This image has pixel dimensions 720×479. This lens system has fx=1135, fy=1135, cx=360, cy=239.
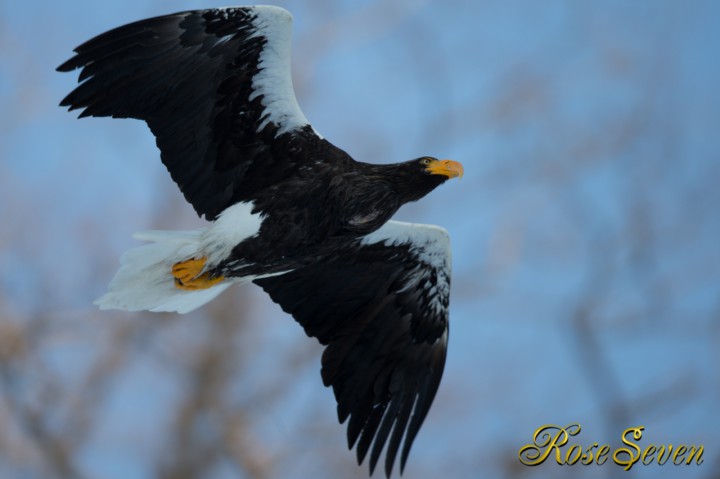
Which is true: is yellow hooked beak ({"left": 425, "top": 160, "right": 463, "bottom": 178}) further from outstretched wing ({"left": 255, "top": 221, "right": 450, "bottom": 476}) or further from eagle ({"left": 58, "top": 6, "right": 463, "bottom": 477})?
outstretched wing ({"left": 255, "top": 221, "right": 450, "bottom": 476})

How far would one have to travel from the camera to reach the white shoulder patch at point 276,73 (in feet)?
21.3

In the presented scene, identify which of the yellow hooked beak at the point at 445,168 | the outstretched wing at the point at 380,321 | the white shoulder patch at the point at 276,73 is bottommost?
the outstretched wing at the point at 380,321

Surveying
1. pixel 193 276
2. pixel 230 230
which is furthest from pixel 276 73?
pixel 193 276

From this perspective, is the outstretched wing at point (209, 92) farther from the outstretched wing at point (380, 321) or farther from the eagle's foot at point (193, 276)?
the outstretched wing at point (380, 321)

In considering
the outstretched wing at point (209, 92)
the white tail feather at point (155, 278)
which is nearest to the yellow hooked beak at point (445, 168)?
the outstretched wing at point (209, 92)

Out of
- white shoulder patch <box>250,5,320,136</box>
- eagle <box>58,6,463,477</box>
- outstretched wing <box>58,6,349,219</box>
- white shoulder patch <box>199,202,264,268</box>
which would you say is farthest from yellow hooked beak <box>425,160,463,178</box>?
white shoulder patch <box>199,202,264,268</box>

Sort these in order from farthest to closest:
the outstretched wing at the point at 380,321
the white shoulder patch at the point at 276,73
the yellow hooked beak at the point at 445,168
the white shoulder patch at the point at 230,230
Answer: the outstretched wing at the point at 380,321
the yellow hooked beak at the point at 445,168
the white shoulder patch at the point at 230,230
the white shoulder patch at the point at 276,73

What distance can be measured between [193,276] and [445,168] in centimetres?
167

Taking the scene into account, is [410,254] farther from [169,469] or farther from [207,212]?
[169,469]

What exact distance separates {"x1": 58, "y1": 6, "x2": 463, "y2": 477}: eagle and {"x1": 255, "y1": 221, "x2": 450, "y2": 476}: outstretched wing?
21mm

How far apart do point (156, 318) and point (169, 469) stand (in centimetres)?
171

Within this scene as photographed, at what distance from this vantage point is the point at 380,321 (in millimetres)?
7492

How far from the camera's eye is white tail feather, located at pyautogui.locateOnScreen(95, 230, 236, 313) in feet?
22.6

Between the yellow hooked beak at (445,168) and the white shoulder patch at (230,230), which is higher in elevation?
the white shoulder patch at (230,230)
